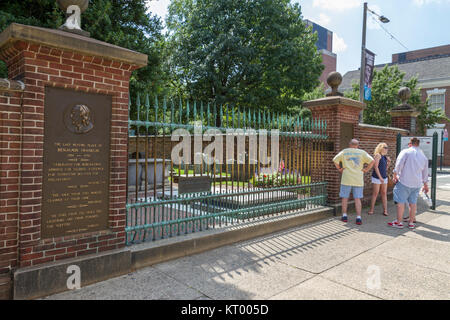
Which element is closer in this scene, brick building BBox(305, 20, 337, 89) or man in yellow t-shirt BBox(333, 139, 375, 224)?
man in yellow t-shirt BBox(333, 139, 375, 224)

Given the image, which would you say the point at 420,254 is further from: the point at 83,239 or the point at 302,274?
the point at 83,239

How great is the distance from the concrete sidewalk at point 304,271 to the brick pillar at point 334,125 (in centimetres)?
182

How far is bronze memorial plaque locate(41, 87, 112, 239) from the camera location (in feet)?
10.8

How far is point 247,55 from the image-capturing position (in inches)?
654

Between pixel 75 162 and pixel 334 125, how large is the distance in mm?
5906

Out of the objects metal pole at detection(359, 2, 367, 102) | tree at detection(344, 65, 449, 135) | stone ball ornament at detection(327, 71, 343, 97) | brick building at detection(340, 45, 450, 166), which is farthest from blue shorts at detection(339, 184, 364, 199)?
brick building at detection(340, 45, 450, 166)

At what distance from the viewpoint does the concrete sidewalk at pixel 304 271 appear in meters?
3.38

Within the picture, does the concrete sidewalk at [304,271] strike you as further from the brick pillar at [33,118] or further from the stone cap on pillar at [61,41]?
the stone cap on pillar at [61,41]

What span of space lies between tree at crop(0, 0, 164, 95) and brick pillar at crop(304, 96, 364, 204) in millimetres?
5713

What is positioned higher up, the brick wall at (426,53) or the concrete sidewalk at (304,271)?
the brick wall at (426,53)

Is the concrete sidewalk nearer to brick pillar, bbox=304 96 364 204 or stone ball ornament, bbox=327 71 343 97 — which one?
brick pillar, bbox=304 96 364 204

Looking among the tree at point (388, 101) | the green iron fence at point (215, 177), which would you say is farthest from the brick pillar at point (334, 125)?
the tree at point (388, 101)

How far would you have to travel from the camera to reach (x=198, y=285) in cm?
354

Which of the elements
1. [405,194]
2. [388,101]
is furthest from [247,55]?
[405,194]
